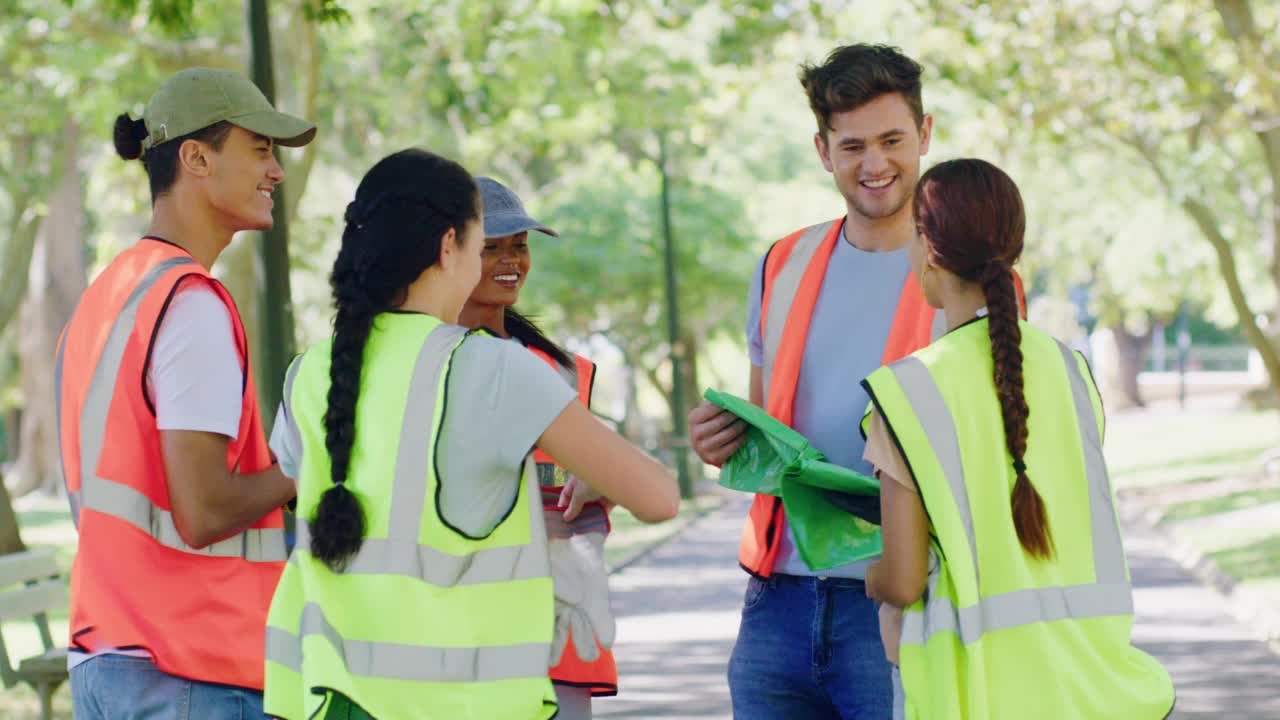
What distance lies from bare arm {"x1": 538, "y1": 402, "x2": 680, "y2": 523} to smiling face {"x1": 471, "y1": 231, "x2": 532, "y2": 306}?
4.29 ft

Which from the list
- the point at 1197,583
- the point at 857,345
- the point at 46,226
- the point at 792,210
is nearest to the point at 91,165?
the point at 46,226

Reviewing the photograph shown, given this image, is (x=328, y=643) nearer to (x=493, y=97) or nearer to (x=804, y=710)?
(x=804, y=710)

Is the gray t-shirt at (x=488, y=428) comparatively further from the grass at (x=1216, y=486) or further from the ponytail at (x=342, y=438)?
the grass at (x=1216, y=486)

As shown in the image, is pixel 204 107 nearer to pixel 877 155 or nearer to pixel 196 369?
pixel 196 369

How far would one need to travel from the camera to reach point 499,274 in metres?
4.76

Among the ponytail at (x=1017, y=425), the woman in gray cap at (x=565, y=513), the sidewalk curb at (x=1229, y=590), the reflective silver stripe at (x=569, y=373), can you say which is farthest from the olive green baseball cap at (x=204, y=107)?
the sidewalk curb at (x=1229, y=590)

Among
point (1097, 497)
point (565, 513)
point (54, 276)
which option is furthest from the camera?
point (54, 276)

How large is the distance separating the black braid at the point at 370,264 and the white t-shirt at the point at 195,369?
0.34 metres

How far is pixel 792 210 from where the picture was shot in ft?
168

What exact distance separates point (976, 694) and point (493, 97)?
64.0 ft

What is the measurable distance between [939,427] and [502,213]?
1.58m

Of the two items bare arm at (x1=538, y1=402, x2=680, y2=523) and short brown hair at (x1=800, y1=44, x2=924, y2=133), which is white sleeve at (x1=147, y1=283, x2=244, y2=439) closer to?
bare arm at (x1=538, y1=402, x2=680, y2=523)

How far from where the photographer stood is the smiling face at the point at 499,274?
15.6 ft

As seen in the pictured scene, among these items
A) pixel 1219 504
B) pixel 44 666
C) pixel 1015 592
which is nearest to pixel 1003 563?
pixel 1015 592
